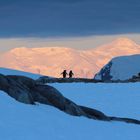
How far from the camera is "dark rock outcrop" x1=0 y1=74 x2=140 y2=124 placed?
74.3 ft

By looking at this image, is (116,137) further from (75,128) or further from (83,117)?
(83,117)

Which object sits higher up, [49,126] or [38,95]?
[38,95]

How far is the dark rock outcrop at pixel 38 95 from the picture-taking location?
74.3 feet

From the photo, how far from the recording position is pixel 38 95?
962 inches

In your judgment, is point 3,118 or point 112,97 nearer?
point 3,118

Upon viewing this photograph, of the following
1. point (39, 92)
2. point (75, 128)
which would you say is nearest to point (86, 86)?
point (39, 92)

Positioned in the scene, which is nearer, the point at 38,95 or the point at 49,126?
the point at 49,126

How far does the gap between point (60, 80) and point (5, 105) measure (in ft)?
114

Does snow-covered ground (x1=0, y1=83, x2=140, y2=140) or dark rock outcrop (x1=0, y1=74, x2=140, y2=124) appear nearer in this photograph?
snow-covered ground (x1=0, y1=83, x2=140, y2=140)

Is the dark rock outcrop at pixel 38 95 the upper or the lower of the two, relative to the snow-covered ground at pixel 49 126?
upper

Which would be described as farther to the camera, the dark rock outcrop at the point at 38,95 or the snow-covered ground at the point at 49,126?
the dark rock outcrop at the point at 38,95

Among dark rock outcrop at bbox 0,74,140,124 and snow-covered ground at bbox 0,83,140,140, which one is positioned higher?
dark rock outcrop at bbox 0,74,140,124

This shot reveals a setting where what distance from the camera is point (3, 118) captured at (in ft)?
59.4

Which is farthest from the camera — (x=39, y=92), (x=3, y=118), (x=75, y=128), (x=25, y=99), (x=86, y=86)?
(x=86, y=86)
